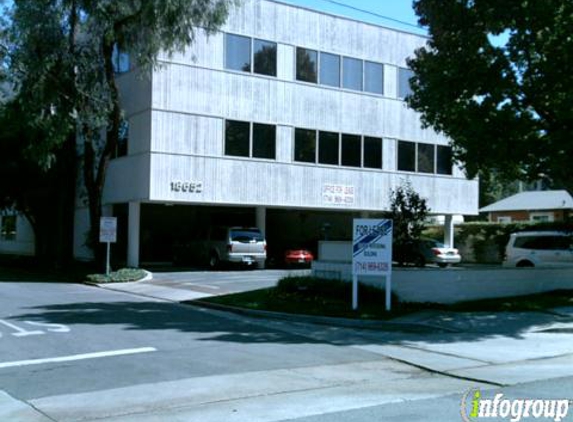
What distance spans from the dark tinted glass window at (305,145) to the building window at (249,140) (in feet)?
4.17

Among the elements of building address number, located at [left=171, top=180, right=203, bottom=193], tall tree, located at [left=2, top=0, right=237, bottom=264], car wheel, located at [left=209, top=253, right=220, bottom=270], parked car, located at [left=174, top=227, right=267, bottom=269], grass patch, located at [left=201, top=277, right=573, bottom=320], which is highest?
tall tree, located at [left=2, top=0, right=237, bottom=264]

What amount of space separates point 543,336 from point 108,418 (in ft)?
31.9

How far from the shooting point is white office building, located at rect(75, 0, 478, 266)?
2834 centimetres

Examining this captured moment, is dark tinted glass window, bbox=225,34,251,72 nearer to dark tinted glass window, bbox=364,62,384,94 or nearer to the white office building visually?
the white office building

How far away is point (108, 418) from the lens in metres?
7.33

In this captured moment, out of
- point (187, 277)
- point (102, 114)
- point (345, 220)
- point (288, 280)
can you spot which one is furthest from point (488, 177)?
point (345, 220)

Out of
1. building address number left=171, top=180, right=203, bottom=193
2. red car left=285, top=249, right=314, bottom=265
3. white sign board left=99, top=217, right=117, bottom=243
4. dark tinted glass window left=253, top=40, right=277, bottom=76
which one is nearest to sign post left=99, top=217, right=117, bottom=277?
white sign board left=99, top=217, right=117, bottom=243

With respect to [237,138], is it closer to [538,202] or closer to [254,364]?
[254,364]

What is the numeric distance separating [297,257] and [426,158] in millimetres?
9268

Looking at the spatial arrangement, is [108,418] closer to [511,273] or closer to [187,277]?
[511,273]

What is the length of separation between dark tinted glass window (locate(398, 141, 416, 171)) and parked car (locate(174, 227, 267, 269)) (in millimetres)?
9244

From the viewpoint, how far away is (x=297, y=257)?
104 ft

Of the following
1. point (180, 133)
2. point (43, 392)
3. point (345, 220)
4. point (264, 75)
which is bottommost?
point (43, 392)

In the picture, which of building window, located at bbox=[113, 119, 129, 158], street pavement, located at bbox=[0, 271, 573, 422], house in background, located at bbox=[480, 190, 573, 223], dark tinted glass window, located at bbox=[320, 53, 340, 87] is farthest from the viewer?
house in background, located at bbox=[480, 190, 573, 223]
